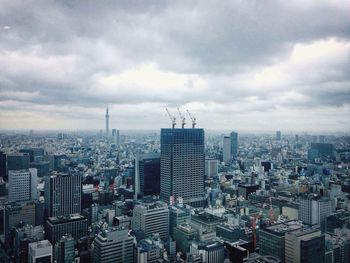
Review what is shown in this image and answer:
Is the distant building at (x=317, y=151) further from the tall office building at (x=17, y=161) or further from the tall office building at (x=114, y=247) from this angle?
the tall office building at (x=17, y=161)

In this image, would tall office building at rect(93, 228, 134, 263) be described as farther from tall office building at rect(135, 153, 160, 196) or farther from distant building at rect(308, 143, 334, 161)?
tall office building at rect(135, 153, 160, 196)

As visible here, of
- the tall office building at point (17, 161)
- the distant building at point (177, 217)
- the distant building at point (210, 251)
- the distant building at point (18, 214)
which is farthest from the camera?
the tall office building at point (17, 161)

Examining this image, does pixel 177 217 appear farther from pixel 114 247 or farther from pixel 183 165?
pixel 183 165

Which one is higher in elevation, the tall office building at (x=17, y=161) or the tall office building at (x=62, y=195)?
the tall office building at (x=17, y=161)

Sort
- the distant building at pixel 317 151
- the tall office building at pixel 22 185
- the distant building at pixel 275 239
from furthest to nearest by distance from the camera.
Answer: the tall office building at pixel 22 185 → the distant building at pixel 317 151 → the distant building at pixel 275 239

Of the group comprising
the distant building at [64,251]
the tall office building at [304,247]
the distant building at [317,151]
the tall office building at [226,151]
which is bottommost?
the distant building at [64,251]

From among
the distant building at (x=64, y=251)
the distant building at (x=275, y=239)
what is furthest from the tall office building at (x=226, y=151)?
the distant building at (x=64, y=251)
